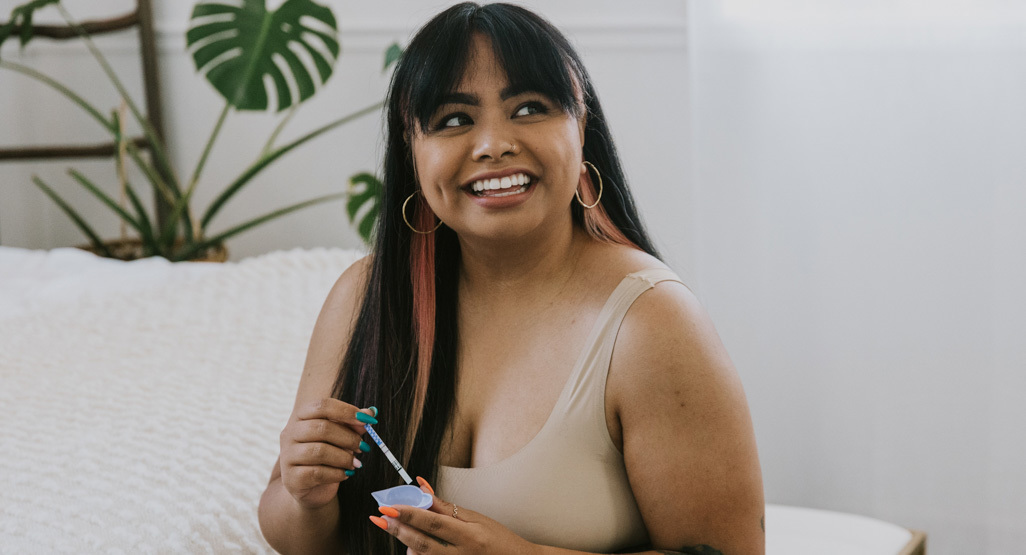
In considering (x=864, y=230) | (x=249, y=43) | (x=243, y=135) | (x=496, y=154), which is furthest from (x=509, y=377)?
(x=243, y=135)

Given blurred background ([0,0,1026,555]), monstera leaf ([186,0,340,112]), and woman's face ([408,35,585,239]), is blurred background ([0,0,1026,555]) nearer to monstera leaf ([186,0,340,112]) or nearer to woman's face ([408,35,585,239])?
monstera leaf ([186,0,340,112])

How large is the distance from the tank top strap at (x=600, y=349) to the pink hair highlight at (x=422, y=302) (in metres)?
0.18

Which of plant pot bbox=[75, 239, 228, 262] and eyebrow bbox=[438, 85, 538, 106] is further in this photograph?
plant pot bbox=[75, 239, 228, 262]

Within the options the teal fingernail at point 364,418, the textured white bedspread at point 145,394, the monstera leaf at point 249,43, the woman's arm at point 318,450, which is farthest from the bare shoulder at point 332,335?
the monstera leaf at point 249,43

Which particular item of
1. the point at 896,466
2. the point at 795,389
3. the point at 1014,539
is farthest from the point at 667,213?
the point at 1014,539

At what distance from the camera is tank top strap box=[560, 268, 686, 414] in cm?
95

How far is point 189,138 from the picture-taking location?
3.19m

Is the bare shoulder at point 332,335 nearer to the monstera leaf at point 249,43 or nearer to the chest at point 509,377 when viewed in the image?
the chest at point 509,377

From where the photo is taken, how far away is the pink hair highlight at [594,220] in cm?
108

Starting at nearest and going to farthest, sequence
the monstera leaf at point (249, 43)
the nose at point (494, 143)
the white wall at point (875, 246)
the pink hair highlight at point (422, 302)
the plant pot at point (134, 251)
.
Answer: the nose at point (494, 143) → the pink hair highlight at point (422, 302) → the white wall at point (875, 246) → the monstera leaf at point (249, 43) → the plant pot at point (134, 251)

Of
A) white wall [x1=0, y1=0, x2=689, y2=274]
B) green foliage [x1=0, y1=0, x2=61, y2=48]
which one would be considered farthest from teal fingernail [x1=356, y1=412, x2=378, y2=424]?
green foliage [x1=0, y1=0, x2=61, y2=48]

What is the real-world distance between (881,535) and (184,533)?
945 millimetres

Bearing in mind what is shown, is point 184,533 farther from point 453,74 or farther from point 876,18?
point 876,18

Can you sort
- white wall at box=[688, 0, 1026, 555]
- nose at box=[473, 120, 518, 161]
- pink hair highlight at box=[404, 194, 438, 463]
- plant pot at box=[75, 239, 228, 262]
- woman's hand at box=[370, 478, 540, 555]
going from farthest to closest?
1. plant pot at box=[75, 239, 228, 262]
2. white wall at box=[688, 0, 1026, 555]
3. pink hair highlight at box=[404, 194, 438, 463]
4. nose at box=[473, 120, 518, 161]
5. woman's hand at box=[370, 478, 540, 555]
